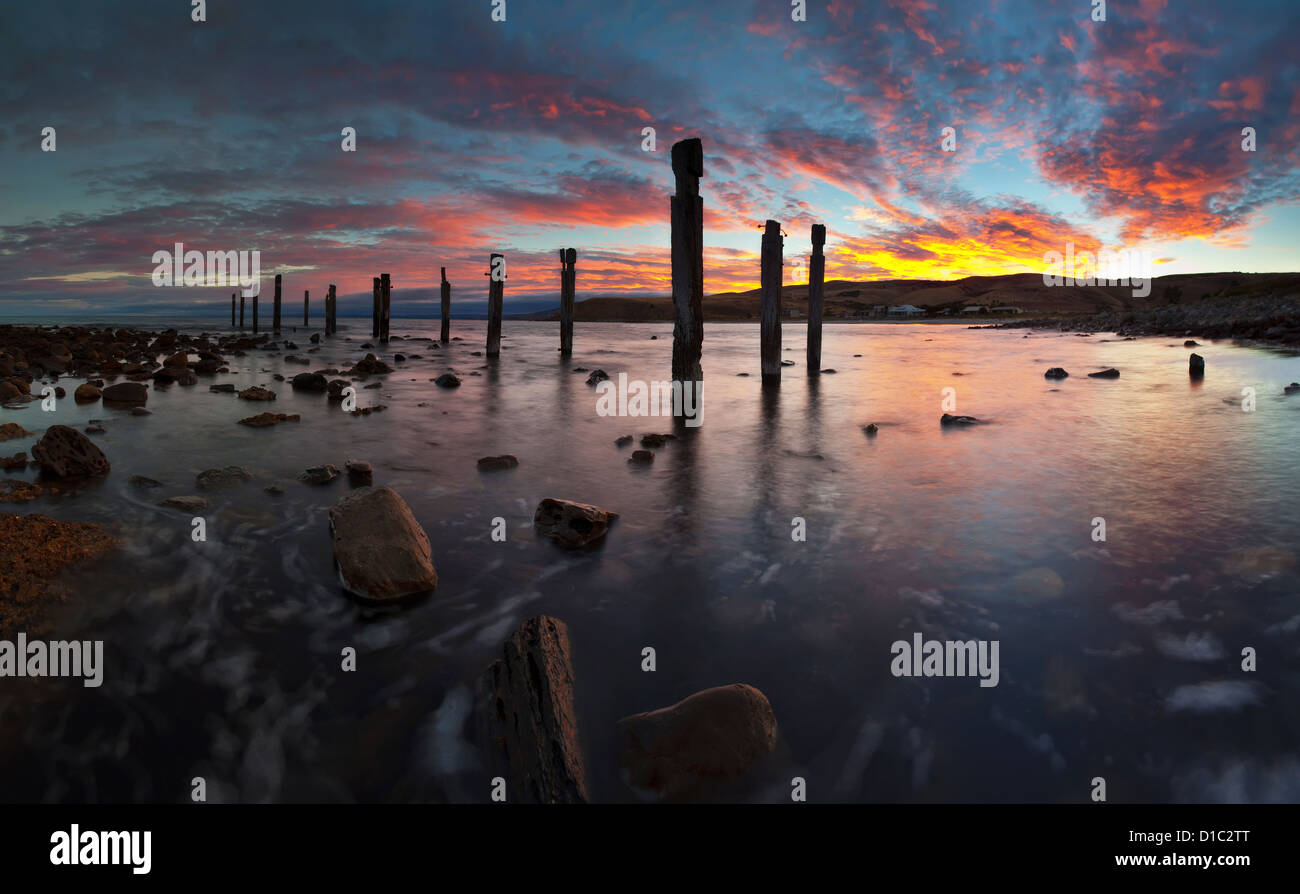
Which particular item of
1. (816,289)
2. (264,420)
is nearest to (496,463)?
(264,420)

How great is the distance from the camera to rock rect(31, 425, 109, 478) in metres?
6.37

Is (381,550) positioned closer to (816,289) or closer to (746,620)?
(746,620)

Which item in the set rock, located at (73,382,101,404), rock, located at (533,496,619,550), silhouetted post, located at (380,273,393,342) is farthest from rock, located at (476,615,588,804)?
silhouetted post, located at (380,273,393,342)

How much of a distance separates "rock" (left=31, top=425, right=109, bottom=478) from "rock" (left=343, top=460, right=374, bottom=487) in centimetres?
261

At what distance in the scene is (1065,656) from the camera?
3.18 meters

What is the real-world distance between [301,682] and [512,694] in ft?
3.61

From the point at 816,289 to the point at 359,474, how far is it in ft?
45.1

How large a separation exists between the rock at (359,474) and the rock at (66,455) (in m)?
2.61

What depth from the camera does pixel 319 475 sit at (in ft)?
21.3

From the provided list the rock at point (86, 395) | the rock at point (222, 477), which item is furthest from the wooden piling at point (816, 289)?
the rock at point (86, 395)

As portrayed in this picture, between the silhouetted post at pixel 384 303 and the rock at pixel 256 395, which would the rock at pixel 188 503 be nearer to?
the rock at pixel 256 395
